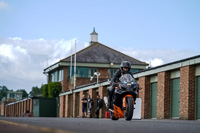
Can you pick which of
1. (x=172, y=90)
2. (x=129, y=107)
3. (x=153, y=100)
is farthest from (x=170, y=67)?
(x=129, y=107)

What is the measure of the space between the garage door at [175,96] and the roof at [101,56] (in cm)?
4252

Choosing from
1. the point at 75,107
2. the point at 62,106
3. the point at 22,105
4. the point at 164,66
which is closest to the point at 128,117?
the point at 164,66

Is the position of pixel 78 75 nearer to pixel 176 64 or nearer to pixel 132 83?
pixel 176 64

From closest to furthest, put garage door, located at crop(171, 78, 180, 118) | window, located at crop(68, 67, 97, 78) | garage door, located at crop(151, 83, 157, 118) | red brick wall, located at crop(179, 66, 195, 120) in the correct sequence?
red brick wall, located at crop(179, 66, 195, 120), garage door, located at crop(171, 78, 180, 118), garage door, located at crop(151, 83, 157, 118), window, located at crop(68, 67, 97, 78)

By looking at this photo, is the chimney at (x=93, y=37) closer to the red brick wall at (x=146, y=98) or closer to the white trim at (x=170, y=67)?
the white trim at (x=170, y=67)

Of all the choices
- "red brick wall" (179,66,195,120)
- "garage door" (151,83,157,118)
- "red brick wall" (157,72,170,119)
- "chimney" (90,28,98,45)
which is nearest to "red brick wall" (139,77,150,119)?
"garage door" (151,83,157,118)

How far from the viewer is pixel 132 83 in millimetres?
15594

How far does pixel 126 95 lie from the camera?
15500 mm

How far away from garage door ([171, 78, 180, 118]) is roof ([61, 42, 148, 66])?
140 feet

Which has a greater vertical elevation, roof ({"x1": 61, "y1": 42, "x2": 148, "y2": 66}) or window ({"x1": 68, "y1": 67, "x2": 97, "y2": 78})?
roof ({"x1": 61, "y1": 42, "x2": 148, "y2": 66})

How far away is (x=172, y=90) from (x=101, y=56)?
4577cm

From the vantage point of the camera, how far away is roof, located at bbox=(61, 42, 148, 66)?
72562 mm

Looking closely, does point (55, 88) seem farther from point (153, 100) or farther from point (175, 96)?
point (175, 96)

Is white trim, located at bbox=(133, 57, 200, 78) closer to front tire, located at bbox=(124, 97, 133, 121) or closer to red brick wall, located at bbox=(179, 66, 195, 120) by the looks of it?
red brick wall, located at bbox=(179, 66, 195, 120)
